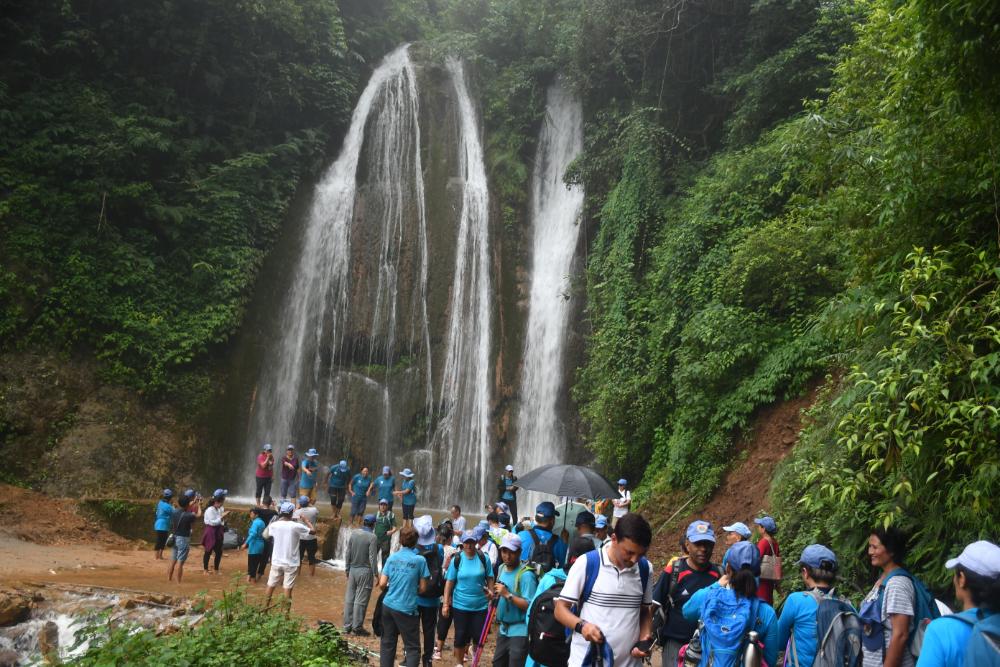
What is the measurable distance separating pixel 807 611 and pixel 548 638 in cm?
143

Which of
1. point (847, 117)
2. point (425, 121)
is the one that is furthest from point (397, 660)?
point (425, 121)

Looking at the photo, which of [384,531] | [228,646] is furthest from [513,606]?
[384,531]

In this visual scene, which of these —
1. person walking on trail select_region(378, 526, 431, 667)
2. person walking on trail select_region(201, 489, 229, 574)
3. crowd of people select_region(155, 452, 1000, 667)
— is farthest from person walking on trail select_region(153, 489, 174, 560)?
person walking on trail select_region(378, 526, 431, 667)

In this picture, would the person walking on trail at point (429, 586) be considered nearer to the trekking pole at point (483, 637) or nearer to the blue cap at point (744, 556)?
the trekking pole at point (483, 637)

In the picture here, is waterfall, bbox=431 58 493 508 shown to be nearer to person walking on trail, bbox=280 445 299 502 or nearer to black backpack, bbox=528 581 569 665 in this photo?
person walking on trail, bbox=280 445 299 502

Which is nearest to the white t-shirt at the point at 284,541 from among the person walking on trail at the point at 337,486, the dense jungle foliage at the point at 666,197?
the person walking on trail at the point at 337,486

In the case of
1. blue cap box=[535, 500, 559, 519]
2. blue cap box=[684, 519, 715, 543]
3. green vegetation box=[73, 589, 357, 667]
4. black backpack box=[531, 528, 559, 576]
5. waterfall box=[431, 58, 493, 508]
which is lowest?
green vegetation box=[73, 589, 357, 667]

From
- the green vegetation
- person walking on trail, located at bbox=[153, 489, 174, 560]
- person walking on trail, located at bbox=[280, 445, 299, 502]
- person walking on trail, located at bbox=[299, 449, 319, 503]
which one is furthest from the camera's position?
person walking on trail, located at bbox=[280, 445, 299, 502]

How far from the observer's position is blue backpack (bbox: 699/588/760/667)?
3738 mm

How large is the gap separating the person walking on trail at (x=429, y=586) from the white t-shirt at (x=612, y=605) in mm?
2945

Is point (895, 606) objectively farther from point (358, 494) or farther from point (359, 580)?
point (358, 494)

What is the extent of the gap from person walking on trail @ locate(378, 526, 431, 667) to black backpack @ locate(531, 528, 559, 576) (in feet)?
3.26

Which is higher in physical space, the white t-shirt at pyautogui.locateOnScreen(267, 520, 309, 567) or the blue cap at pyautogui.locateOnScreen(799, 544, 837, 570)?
the blue cap at pyautogui.locateOnScreen(799, 544, 837, 570)

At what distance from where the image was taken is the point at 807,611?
3.93 metres
